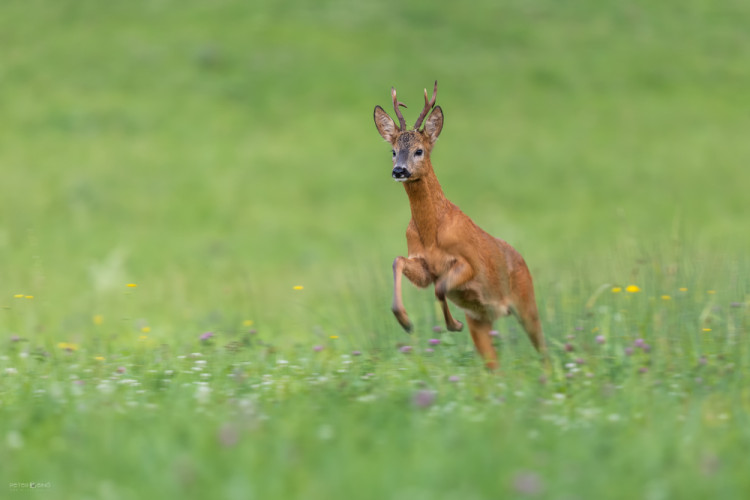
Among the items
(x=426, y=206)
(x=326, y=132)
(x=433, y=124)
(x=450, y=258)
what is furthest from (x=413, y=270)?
(x=326, y=132)

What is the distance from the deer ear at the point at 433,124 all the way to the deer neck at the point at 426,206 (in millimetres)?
293

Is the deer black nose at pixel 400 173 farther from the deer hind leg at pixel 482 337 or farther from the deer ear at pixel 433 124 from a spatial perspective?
the deer hind leg at pixel 482 337

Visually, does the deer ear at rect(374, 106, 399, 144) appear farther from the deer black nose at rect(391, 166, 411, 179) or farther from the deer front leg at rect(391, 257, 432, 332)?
the deer front leg at rect(391, 257, 432, 332)

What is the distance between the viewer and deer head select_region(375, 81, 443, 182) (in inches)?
267

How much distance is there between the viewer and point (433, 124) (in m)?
7.12

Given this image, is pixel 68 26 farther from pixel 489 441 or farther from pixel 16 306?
pixel 489 441

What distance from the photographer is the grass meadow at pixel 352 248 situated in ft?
14.8

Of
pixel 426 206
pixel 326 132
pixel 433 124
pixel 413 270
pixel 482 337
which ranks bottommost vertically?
pixel 482 337

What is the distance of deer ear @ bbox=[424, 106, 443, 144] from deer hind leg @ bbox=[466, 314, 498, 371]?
4.00 ft

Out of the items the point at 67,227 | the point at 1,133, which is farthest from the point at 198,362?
the point at 1,133

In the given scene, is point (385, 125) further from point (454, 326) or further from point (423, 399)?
point (423, 399)

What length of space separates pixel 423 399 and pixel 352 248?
13910mm

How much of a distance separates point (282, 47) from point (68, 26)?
5.78m

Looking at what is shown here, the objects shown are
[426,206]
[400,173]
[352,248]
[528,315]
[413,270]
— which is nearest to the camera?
[400,173]
